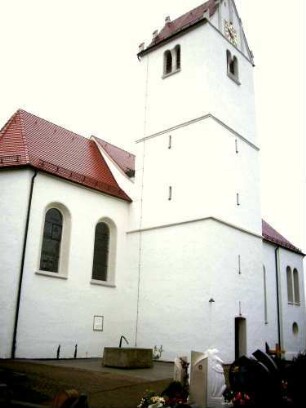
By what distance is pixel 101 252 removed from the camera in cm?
1834

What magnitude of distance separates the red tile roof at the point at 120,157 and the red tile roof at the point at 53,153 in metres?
0.61

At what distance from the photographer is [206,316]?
51.6 feet

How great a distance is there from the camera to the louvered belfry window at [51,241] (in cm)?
1606

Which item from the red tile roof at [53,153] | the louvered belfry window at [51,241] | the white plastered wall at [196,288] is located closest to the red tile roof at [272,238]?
the white plastered wall at [196,288]

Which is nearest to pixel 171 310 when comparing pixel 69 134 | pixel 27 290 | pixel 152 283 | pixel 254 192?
pixel 152 283

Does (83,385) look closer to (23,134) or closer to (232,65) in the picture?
(23,134)

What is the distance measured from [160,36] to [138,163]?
7.19 meters

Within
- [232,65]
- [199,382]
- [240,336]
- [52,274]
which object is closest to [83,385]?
[199,382]

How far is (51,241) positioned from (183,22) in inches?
527

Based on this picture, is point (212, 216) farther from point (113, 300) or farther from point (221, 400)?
point (221, 400)

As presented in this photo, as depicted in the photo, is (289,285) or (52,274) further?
(289,285)

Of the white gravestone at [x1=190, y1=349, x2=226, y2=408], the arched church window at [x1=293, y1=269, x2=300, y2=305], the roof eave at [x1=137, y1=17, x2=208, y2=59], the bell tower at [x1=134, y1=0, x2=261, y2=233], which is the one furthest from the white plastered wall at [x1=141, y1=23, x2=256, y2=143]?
the white gravestone at [x1=190, y1=349, x2=226, y2=408]

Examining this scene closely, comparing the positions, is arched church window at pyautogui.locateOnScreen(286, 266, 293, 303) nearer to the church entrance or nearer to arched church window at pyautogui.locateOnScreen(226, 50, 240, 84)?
the church entrance

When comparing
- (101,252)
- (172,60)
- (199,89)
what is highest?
(172,60)
